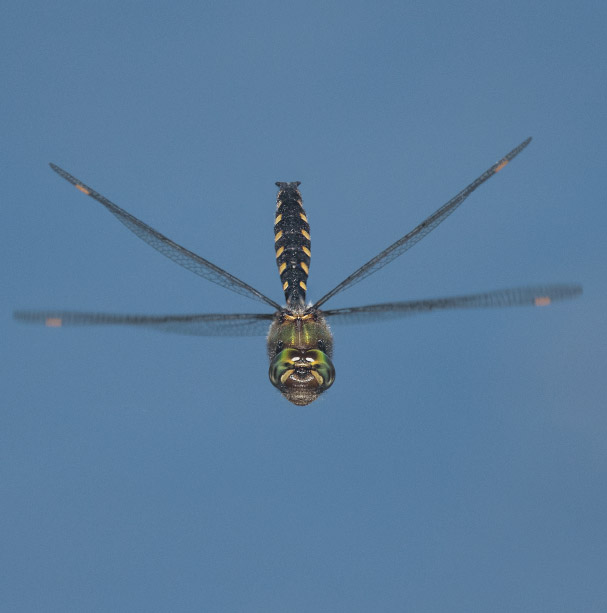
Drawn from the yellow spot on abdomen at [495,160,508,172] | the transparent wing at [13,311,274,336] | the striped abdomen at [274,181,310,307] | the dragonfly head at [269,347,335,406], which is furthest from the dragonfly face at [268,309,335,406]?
the yellow spot on abdomen at [495,160,508,172]

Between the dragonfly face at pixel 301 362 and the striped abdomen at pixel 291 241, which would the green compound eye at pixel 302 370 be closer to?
the dragonfly face at pixel 301 362

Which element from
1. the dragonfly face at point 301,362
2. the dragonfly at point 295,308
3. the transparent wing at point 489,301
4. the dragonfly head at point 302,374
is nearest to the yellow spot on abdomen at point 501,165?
the dragonfly at point 295,308

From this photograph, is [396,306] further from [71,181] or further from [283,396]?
[71,181]

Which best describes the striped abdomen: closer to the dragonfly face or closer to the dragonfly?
the dragonfly

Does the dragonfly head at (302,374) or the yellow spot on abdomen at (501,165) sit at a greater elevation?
the yellow spot on abdomen at (501,165)

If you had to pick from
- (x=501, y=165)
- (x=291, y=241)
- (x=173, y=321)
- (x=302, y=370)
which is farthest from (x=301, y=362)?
(x=501, y=165)

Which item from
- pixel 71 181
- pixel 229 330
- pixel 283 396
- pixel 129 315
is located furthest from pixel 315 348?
pixel 71 181
